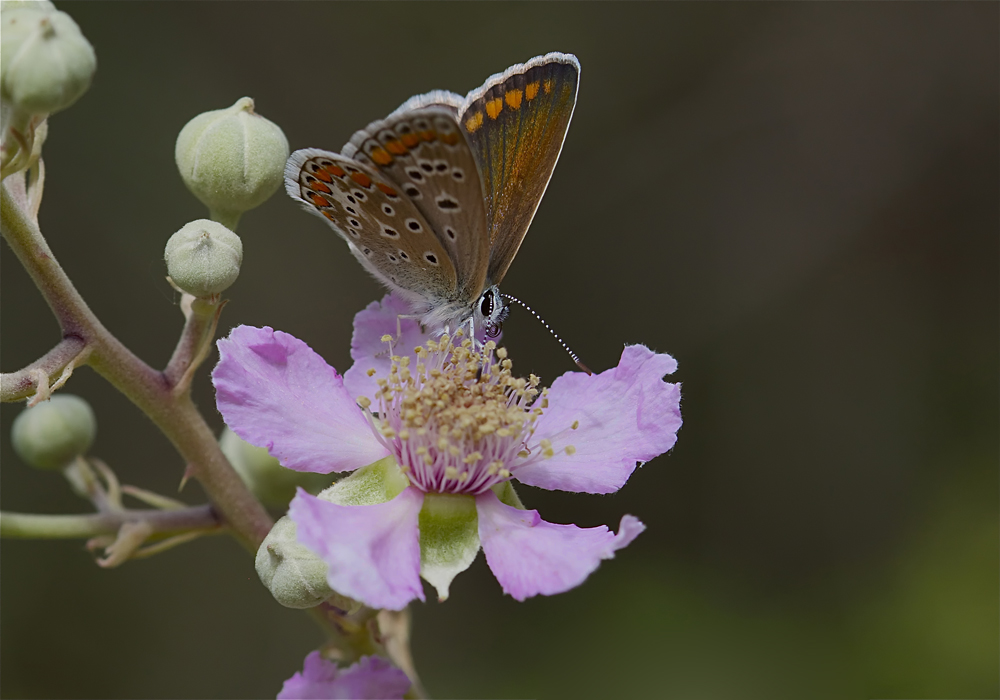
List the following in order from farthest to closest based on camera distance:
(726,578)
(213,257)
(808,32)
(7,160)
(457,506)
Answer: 1. (808,32)
2. (726,578)
3. (457,506)
4. (213,257)
5. (7,160)

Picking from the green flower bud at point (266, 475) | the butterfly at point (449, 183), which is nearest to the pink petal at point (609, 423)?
the butterfly at point (449, 183)

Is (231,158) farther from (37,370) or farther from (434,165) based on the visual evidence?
(37,370)

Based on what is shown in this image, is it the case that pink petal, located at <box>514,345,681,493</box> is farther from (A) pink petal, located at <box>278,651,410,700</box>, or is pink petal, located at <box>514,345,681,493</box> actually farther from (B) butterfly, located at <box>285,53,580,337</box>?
(A) pink petal, located at <box>278,651,410,700</box>

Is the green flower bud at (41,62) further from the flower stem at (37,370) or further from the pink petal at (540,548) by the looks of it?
the pink petal at (540,548)

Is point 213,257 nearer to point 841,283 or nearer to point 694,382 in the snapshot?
point 694,382

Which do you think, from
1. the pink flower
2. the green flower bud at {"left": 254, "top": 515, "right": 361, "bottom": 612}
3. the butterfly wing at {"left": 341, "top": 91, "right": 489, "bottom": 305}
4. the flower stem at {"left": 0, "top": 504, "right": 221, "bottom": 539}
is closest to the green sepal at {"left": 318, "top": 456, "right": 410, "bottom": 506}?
the pink flower

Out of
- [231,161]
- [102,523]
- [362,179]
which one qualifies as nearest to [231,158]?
[231,161]

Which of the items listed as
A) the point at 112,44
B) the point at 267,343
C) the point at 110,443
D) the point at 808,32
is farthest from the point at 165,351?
the point at 808,32
